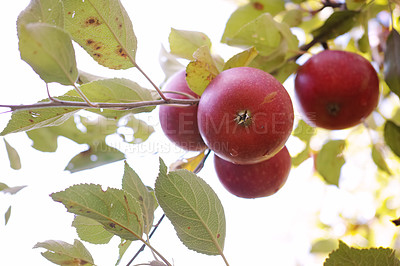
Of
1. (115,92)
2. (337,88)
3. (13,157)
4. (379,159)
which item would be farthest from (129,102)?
(379,159)

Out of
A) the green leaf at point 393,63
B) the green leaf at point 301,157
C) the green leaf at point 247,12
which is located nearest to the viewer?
the green leaf at point 393,63

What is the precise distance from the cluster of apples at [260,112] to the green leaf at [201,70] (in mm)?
24

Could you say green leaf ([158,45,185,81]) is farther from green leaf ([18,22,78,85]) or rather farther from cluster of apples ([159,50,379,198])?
green leaf ([18,22,78,85])

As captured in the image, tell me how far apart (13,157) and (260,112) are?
59cm

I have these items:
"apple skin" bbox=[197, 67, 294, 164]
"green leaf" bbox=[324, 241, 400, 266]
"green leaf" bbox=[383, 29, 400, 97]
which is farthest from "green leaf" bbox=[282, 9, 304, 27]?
"green leaf" bbox=[324, 241, 400, 266]

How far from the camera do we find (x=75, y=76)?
0.58 meters

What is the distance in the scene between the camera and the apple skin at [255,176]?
81 centimetres

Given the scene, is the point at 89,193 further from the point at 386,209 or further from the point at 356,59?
the point at 386,209

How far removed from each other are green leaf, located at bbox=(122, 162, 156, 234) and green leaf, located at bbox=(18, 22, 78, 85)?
0.64 feet

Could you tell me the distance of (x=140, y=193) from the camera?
26.8 inches

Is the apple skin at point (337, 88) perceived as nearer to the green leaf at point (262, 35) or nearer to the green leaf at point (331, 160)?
the green leaf at point (262, 35)

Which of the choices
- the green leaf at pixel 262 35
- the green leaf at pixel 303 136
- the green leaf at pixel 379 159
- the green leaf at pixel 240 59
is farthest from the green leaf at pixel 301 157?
the green leaf at pixel 240 59

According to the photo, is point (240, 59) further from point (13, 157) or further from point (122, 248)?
point (13, 157)

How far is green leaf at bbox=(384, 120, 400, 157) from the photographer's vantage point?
944mm
